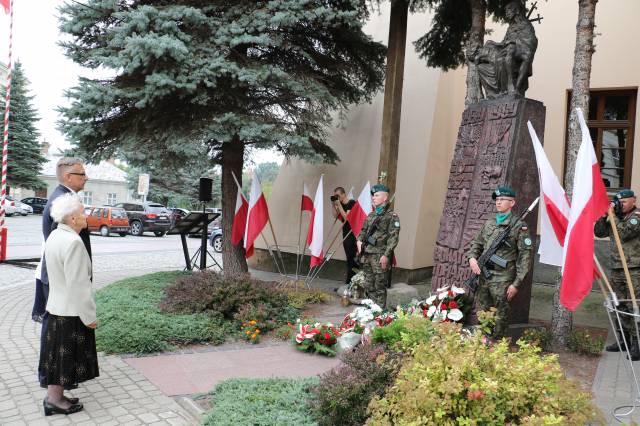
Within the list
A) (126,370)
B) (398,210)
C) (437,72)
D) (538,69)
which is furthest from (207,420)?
(538,69)

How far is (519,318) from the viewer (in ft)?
20.2

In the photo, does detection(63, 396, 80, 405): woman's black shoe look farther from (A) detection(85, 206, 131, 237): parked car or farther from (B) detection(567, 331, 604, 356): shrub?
(A) detection(85, 206, 131, 237): parked car

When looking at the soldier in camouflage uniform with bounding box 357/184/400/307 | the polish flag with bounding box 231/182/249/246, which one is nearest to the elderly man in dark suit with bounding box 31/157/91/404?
the soldier in camouflage uniform with bounding box 357/184/400/307

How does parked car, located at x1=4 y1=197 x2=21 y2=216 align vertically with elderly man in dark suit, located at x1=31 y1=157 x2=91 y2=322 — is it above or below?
below

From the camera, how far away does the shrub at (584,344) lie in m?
5.76

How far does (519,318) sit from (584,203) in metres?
2.92

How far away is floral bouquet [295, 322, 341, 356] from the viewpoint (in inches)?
217

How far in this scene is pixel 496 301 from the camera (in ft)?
17.6

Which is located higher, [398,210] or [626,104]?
[626,104]

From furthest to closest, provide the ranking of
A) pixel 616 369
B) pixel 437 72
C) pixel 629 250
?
pixel 437 72
pixel 629 250
pixel 616 369

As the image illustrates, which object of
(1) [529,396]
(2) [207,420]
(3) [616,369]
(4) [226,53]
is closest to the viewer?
(1) [529,396]

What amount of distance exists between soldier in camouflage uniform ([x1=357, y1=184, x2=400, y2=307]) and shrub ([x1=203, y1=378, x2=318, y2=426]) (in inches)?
119

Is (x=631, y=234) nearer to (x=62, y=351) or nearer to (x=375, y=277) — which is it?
(x=375, y=277)

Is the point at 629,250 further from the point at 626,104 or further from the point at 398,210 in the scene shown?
the point at 626,104
